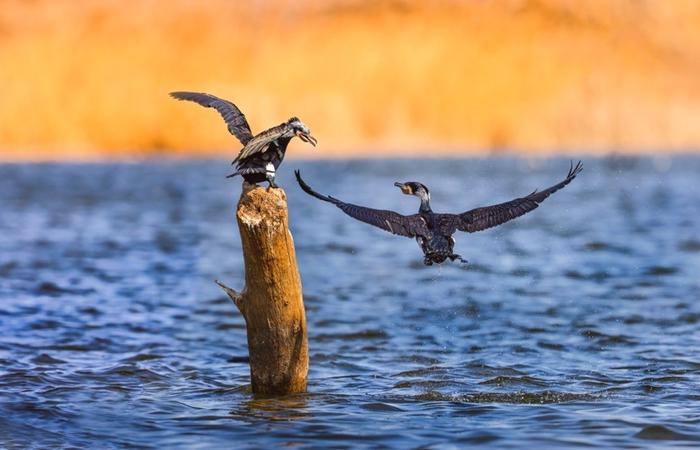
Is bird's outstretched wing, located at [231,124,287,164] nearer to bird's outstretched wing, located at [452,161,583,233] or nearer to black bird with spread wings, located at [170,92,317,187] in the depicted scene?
black bird with spread wings, located at [170,92,317,187]

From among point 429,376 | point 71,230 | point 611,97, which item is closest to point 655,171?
point 611,97

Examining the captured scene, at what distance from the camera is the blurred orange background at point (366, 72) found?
111000 mm

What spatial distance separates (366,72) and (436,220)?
359 ft

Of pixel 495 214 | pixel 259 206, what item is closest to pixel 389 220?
pixel 495 214

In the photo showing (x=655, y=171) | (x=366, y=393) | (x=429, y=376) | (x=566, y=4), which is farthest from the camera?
(x=566, y=4)

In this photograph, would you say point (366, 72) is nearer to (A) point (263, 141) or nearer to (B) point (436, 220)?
(B) point (436, 220)

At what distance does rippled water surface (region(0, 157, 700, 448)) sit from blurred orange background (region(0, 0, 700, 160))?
228 ft

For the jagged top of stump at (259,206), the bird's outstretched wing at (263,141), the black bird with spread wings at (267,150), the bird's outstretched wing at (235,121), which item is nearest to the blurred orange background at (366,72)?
the bird's outstretched wing at (235,121)

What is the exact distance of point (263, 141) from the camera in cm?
1197

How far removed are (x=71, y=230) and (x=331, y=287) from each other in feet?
50.3

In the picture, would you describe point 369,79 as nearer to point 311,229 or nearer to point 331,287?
point 311,229

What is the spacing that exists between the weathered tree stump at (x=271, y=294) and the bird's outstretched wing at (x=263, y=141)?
565 millimetres

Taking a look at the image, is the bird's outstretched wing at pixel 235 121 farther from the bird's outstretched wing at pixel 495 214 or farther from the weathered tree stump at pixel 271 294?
the bird's outstretched wing at pixel 495 214

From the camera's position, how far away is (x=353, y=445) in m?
12.1
